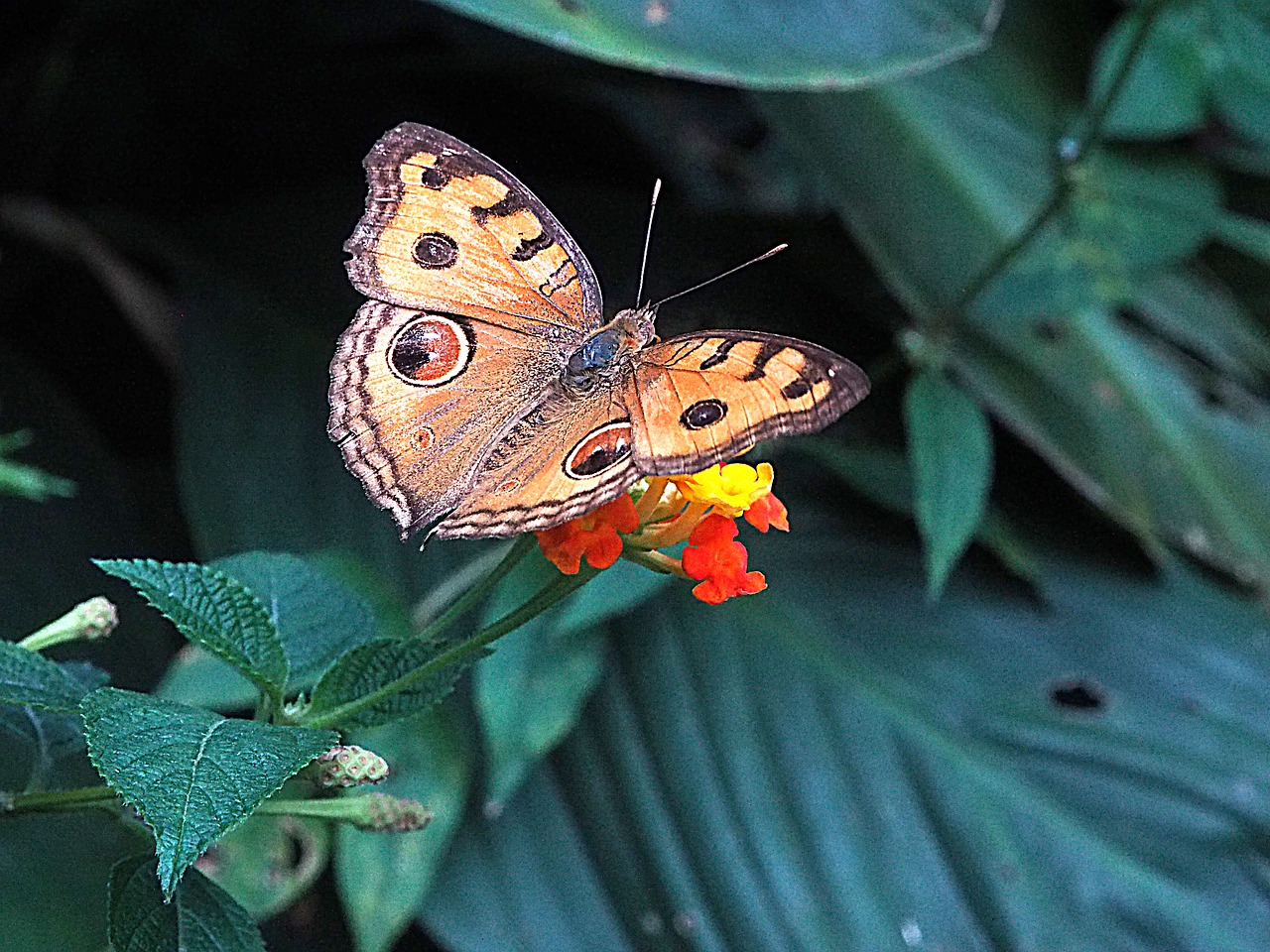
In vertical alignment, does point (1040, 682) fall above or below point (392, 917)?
above

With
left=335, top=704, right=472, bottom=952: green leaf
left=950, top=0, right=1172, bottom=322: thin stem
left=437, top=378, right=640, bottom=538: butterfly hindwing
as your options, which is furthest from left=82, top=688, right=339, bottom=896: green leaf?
left=950, top=0, right=1172, bottom=322: thin stem

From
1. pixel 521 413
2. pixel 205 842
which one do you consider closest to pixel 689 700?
pixel 521 413

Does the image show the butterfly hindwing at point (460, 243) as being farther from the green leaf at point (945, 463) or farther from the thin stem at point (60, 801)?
the green leaf at point (945, 463)

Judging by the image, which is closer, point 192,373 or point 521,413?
point 521,413

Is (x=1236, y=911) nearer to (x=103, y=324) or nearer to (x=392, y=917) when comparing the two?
(x=392, y=917)

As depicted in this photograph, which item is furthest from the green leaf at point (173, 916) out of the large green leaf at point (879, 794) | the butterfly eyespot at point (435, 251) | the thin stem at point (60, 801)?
the large green leaf at point (879, 794)

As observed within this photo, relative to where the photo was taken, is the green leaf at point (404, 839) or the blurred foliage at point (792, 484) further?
the blurred foliage at point (792, 484)
